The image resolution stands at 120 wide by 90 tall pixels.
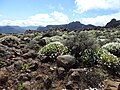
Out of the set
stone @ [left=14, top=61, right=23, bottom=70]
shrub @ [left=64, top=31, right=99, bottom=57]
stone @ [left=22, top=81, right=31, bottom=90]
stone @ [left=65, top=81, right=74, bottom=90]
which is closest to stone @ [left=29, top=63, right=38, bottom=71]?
stone @ [left=14, top=61, right=23, bottom=70]

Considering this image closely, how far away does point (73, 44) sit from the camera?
11727 millimetres

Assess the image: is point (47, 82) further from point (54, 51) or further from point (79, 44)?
point (79, 44)

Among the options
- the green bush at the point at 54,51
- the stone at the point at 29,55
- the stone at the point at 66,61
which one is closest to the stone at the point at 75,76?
the stone at the point at 66,61

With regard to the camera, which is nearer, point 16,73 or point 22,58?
point 16,73

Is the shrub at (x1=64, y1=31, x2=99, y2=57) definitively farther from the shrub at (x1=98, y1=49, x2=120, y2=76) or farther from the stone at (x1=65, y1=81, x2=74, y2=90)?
the stone at (x1=65, y1=81, x2=74, y2=90)

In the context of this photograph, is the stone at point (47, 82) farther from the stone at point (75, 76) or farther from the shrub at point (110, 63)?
the shrub at point (110, 63)

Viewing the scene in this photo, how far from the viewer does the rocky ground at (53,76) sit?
29.7 ft

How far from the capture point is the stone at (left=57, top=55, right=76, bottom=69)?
10.2m

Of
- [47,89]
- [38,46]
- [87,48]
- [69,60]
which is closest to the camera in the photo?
[47,89]

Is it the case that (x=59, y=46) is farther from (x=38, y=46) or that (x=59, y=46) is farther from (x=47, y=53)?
(x=38, y=46)

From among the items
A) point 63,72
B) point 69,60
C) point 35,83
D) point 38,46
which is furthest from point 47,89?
point 38,46

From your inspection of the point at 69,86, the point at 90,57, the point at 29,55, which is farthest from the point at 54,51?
the point at 69,86

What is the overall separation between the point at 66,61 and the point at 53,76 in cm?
90

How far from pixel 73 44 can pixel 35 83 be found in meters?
3.12
